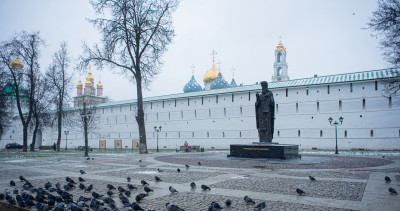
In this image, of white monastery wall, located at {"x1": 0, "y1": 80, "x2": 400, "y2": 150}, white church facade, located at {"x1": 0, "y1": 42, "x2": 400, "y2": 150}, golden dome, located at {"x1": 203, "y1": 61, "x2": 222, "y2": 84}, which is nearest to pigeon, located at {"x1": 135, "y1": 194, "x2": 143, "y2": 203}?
white church facade, located at {"x1": 0, "y1": 42, "x2": 400, "y2": 150}

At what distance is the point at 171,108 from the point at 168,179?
3106 cm

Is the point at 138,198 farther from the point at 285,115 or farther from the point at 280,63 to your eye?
the point at 280,63

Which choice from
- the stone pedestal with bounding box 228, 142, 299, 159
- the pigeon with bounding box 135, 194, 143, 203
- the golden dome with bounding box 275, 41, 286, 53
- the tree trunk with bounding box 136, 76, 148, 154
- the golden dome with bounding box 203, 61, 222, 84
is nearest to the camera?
the pigeon with bounding box 135, 194, 143, 203

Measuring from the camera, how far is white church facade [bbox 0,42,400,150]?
2633 cm

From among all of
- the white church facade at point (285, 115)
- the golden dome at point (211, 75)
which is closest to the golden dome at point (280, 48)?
the golden dome at point (211, 75)

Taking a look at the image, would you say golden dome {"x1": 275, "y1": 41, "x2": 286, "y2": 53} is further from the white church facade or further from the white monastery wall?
the white monastery wall

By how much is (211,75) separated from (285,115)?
2103 cm

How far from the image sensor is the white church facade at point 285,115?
26328mm

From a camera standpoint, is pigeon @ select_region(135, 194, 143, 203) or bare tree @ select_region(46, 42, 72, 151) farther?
bare tree @ select_region(46, 42, 72, 151)

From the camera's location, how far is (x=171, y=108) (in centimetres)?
3919

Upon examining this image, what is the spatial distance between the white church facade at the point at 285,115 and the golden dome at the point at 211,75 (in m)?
2.67

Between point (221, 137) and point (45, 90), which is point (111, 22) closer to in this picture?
point (45, 90)

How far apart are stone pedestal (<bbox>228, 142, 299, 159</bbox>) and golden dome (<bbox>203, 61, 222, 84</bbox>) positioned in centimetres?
3455

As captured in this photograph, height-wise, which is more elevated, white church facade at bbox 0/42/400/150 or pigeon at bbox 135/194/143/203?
white church facade at bbox 0/42/400/150
